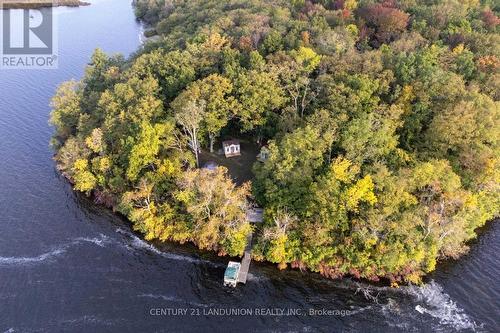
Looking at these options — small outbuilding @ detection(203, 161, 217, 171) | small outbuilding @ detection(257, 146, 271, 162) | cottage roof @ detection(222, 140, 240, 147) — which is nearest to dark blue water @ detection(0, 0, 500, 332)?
small outbuilding @ detection(203, 161, 217, 171)

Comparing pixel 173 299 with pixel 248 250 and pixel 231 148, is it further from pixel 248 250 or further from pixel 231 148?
pixel 231 148

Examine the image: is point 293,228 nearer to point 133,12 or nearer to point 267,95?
point 267,95

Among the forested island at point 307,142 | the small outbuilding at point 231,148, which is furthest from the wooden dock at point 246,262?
the small outbuilding at point 231,148

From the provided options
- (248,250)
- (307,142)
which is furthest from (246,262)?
(307,142)

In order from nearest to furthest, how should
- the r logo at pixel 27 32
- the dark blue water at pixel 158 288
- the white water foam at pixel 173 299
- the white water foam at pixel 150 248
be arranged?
the dark blue water at pixel 158 288, the white water foam at pixel 173 299, the white water foam at pixel 150 248, the r logo at pixel 27 32

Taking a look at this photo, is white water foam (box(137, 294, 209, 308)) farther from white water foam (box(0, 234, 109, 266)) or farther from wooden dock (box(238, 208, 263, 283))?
white water foam (box(0, 234, 109, 266))

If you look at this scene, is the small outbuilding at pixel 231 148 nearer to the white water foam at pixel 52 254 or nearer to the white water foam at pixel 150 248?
the white water foam at pixel 150 248
